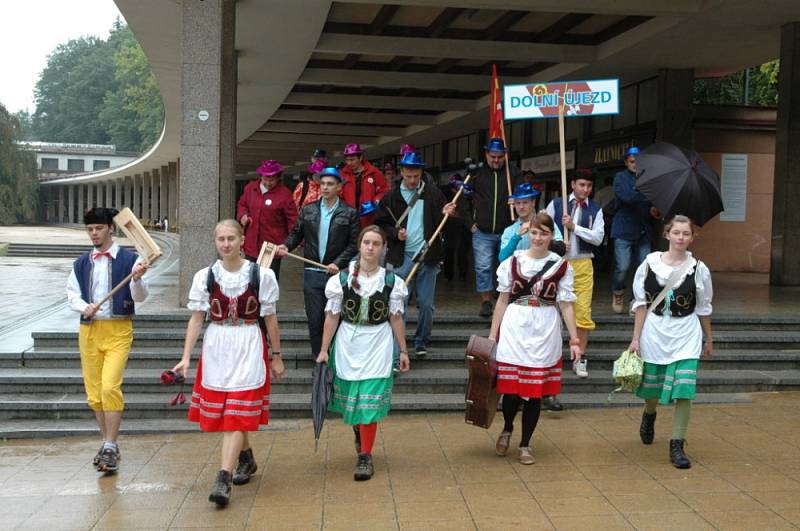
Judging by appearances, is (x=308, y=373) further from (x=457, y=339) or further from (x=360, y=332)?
(x=360, y=332)

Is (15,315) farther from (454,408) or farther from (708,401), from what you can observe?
(708,401)

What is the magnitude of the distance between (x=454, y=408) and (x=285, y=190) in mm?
3111

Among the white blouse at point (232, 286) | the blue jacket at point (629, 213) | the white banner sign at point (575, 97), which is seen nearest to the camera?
the white blouse at point (232, 286)

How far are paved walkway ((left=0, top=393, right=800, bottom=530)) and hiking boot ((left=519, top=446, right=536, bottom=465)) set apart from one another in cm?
5

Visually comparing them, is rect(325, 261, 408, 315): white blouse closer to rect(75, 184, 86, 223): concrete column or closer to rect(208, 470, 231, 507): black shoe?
rect(208, 470, 231, 507): black shoe

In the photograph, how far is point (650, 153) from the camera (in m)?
7.01

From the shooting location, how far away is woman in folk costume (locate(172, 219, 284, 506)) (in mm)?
5617

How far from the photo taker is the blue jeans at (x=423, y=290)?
8.53 metres

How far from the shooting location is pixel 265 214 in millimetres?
9391

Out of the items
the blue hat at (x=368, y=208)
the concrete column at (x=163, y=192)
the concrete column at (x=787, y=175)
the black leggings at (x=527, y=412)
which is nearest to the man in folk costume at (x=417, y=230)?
the blue hat at (x=368, y=208)

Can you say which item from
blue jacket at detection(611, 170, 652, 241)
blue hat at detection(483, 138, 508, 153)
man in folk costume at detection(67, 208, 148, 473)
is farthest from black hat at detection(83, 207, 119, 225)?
blue jacket at detection(611, 170, 652, 241)

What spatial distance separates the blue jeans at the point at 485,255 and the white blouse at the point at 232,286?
3.89 metres

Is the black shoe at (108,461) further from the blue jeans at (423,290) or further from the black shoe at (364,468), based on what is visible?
the blue jeans at (423,290)

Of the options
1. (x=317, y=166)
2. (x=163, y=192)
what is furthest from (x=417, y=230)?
(x=163, y=192)
